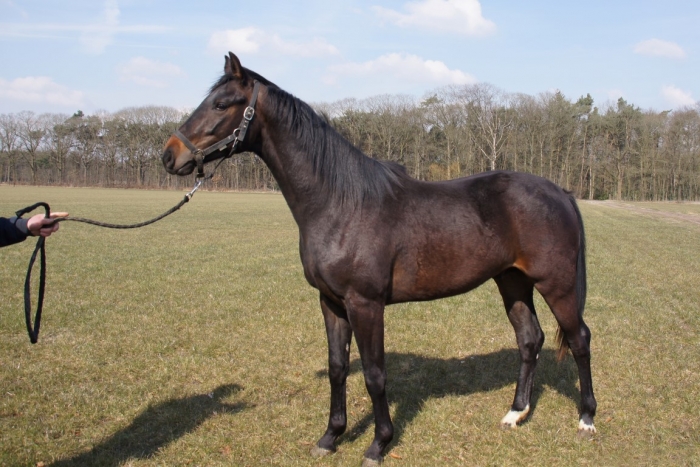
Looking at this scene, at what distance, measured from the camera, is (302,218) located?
3848mm

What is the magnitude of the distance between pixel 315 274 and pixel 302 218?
1.46 ft

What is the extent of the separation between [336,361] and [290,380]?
63.2 inches

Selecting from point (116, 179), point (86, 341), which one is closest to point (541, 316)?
point (86, 341)

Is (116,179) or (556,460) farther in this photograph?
(116,179)

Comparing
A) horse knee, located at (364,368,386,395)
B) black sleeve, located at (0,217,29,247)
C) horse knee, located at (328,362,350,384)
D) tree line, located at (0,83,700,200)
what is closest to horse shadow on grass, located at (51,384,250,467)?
horse knee, located at (328,362,350,384)

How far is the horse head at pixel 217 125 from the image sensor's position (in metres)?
3.50

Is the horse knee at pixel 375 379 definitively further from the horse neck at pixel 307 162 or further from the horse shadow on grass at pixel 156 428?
the horse shadow on grass at pixel 156 428

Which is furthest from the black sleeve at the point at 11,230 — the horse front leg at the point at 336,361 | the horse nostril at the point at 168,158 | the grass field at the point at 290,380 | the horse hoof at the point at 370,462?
the horse hoof at the point at 370,462

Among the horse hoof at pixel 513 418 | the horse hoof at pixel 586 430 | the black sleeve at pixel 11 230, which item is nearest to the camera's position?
the black sleeve at pixel 11 230

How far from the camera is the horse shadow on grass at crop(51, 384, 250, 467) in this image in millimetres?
3930

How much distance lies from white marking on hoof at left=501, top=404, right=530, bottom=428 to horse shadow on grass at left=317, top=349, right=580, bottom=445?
10cm

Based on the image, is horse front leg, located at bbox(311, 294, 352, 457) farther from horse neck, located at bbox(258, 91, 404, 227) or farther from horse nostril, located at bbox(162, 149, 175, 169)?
horse nostril, located at bbox(162, 149, 175, 169)

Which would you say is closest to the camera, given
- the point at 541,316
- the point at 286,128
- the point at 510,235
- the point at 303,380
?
the point at 286,128

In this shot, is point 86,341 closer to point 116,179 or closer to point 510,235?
point 510,235
